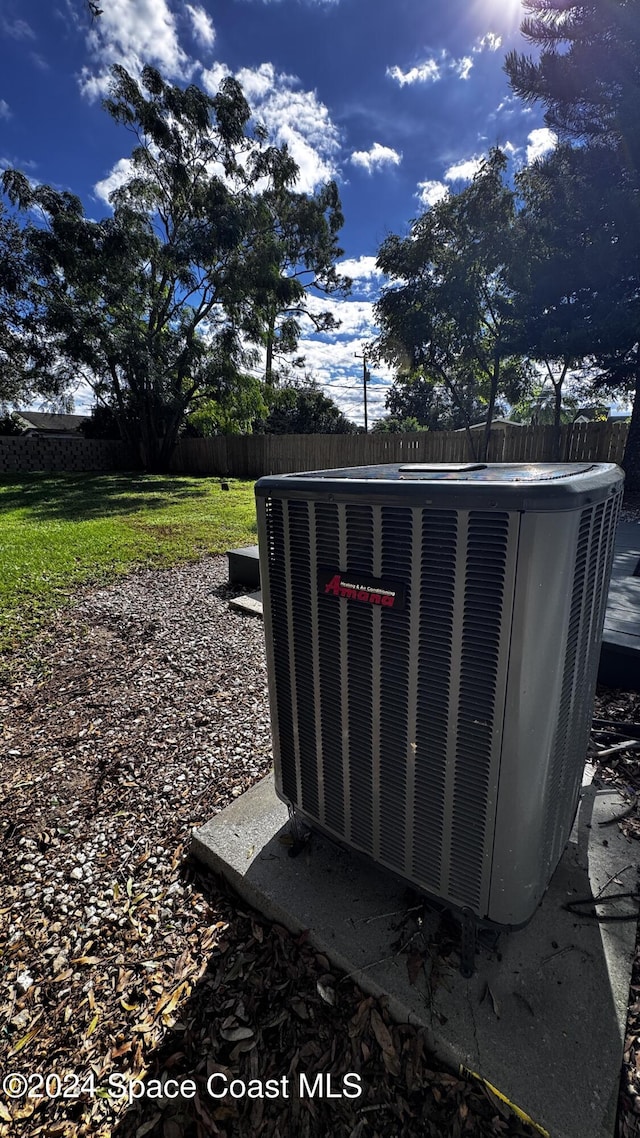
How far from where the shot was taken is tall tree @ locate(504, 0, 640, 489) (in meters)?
7.32

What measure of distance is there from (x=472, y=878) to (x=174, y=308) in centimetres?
1855

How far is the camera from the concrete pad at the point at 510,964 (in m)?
0.94

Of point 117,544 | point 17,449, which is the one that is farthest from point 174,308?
point 117,544

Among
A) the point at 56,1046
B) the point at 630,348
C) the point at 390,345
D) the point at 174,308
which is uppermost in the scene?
the point at 174,308

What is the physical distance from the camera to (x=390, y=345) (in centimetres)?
1305

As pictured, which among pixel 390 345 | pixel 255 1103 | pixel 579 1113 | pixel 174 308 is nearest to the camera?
pixel 579 1113

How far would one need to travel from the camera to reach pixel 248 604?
3.98 metres

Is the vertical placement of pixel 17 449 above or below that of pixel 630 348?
below

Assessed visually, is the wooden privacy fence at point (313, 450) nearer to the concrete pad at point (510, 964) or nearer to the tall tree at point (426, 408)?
the concrete pad at point (510, 964)

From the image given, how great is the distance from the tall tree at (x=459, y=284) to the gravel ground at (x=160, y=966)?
34.9 feet

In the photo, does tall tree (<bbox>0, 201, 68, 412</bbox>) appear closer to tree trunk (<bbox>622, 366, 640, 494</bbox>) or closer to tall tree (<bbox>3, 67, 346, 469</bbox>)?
tall tree (<bbox>3, 67, 346, 469</bbox>)

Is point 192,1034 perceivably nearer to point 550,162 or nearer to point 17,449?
point 550,162

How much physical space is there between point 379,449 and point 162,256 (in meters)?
9.73

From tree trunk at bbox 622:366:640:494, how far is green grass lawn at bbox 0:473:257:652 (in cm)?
725
